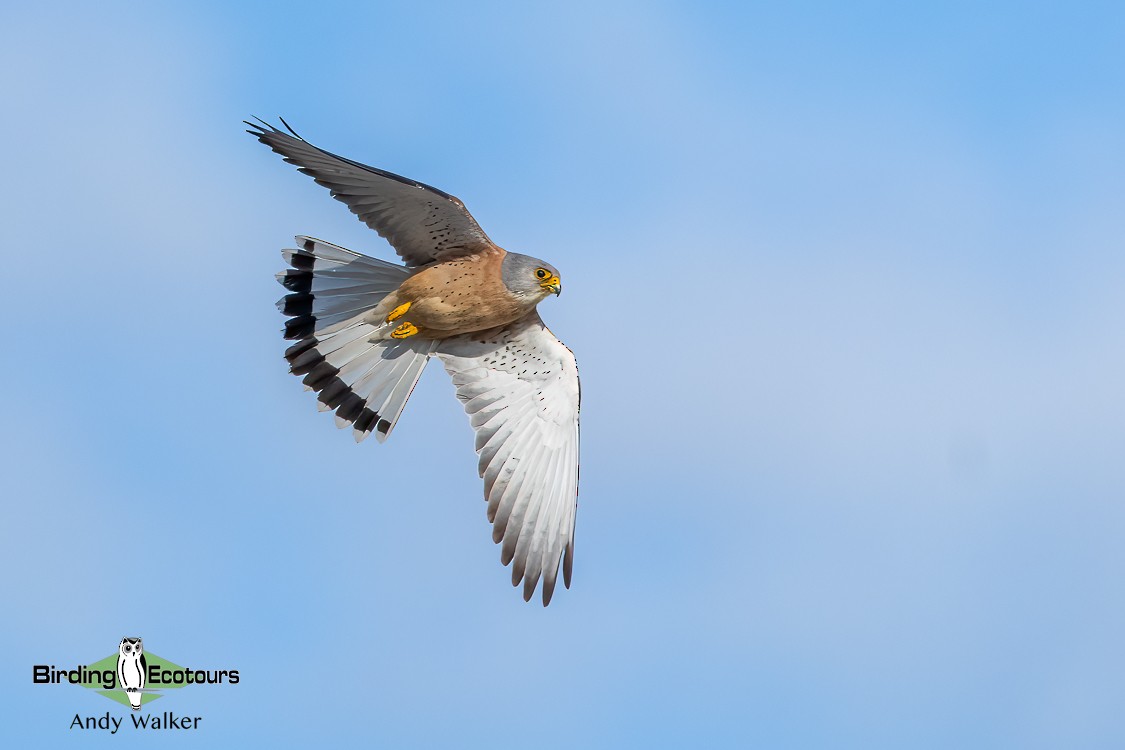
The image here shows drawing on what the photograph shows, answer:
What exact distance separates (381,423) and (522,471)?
4.56ft

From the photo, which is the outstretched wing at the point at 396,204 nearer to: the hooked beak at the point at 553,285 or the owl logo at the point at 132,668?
the hooked beak at the point at 553,285

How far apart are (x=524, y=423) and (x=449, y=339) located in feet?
3.35

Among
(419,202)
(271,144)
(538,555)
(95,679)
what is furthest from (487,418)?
(95,679)

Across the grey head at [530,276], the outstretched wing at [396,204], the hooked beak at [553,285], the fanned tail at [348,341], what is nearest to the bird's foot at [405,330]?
the fanned tail at [348,341]

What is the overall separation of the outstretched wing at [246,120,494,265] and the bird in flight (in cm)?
1

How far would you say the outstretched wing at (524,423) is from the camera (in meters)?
11.0

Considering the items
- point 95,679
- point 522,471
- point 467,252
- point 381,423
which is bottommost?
point 95,679

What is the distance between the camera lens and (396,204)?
10.3 m

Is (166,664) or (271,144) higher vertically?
(271,144)

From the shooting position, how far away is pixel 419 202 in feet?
33.5

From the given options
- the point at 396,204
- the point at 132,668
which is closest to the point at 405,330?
the point at 396,204

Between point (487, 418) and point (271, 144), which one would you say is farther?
point (487, 418)

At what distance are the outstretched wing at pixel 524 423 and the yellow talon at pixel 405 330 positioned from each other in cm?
63

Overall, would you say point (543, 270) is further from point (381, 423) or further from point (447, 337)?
point (381, 423)
